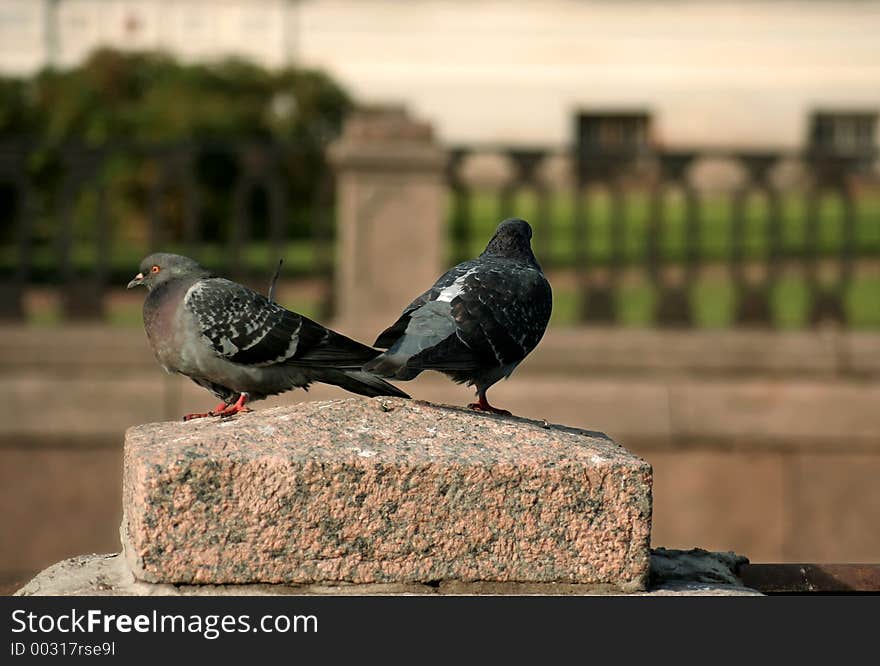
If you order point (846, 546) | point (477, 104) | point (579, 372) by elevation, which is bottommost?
point (846, 546)

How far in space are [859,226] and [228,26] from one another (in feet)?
45.2

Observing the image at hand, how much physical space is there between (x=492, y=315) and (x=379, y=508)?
25.7 inches

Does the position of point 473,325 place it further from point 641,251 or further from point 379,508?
point 641,251

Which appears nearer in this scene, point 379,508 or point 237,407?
point 379,508

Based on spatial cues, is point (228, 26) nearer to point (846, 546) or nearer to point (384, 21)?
point (384, 21)

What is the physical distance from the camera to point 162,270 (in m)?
4.55

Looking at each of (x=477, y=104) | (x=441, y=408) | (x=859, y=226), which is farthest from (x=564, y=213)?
(x=441, y=408)

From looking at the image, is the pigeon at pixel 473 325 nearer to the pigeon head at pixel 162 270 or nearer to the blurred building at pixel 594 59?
the pigeon head at pixel 162 270

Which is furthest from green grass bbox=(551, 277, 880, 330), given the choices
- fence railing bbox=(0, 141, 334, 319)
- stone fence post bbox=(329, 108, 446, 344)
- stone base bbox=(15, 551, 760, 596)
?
stone base bbox=(15, 551, 760, 596)

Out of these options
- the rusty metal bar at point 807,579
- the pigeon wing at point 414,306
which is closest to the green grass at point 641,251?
the rusty metal bar at point 807,579

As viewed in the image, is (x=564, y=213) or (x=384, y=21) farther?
(x=384, y=21)

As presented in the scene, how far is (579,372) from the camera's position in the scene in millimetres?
9422

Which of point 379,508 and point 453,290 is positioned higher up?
point 453,290

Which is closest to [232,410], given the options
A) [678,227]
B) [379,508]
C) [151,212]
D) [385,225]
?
[379,508]
